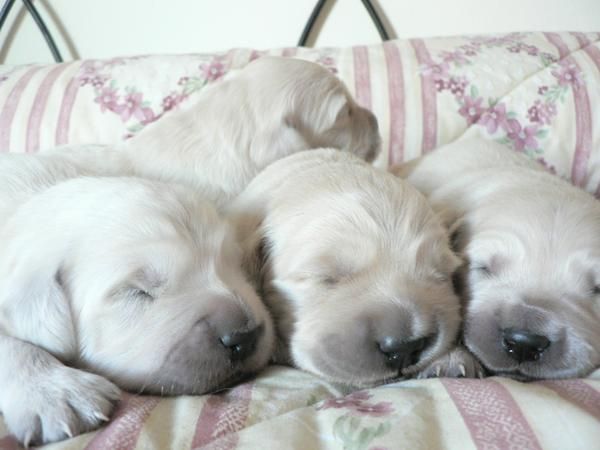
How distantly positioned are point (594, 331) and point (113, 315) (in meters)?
1.00

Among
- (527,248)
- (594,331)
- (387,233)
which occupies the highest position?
(387,233)

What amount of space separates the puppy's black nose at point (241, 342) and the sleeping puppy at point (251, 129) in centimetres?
76

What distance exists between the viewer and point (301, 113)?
209 centimetres

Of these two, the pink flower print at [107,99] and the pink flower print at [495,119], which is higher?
the pink flower print at [107,99]

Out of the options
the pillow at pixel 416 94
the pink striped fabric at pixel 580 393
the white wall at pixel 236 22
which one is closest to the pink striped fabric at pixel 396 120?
the pillow at pixel 416 94

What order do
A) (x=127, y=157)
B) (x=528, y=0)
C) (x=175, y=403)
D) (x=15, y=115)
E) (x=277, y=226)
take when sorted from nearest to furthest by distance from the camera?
(x=175, y=403)
(x=277, y=226)
(x=127, y=157)
(x=15, y=115)
(x=528, y=0)

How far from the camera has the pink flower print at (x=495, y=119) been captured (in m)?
2.44

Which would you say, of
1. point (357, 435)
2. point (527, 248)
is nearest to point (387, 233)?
point (527, 248)

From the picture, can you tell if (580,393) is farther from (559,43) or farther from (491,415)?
(559,43)

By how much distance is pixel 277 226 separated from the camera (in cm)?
138

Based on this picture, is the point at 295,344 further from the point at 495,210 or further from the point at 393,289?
the point at 495,210

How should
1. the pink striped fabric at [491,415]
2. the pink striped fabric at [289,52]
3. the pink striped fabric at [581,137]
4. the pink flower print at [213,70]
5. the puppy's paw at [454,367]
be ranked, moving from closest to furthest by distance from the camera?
1. the pink striped fabric at [491,415]
2. the puppy's paw at [454,367]
3. the pink striped fabric at [581,137]
4. the pink flower print at [213,70]
5. the pink striped fabric at [289,52]

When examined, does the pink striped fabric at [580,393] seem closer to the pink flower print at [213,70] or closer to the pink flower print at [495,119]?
the pink flower print at [495,119]

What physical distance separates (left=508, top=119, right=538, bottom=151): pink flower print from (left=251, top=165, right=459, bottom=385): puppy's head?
1.19 m
